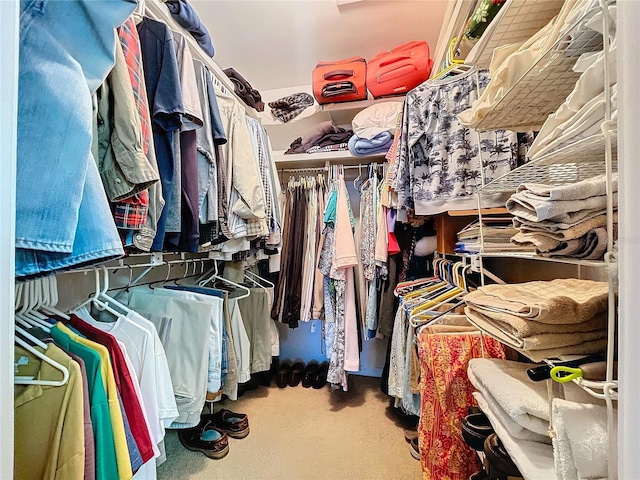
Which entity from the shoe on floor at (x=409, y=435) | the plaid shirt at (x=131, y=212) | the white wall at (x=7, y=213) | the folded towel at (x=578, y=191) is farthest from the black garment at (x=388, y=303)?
the white wall at (x=7, y=213)

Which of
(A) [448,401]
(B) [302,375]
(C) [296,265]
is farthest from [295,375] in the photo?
(A) [448,401]

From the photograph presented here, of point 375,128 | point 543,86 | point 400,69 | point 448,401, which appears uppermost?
point 400,69

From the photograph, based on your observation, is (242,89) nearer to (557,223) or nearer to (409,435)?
(557,223)

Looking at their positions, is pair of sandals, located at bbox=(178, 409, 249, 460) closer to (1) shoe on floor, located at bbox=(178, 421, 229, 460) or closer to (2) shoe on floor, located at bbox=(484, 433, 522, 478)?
(1) shoe on floor, located at bbox=(178, 421, 229, 460)

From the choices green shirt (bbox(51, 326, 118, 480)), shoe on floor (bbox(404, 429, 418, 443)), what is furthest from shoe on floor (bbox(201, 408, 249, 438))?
green shirt (bbox(51, 326, 118, 480))

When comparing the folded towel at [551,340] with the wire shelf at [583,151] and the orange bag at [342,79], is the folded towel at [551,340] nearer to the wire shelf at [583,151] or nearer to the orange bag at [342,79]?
the wire shelf at [583,151]

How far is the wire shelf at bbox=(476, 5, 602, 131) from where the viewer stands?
51 centimetres

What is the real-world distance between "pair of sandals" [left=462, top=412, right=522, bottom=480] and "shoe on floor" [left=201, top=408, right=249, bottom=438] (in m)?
1.26

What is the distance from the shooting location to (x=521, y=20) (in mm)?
761

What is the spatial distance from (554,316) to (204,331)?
1.11 metres

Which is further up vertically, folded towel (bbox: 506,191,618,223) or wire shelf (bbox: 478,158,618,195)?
wire shelf (bbox: 478,158,618,195)

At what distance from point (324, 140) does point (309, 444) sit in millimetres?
1871

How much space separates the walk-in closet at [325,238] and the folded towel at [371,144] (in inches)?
0.8

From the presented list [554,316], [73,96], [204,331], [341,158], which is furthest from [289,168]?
[554,316]
